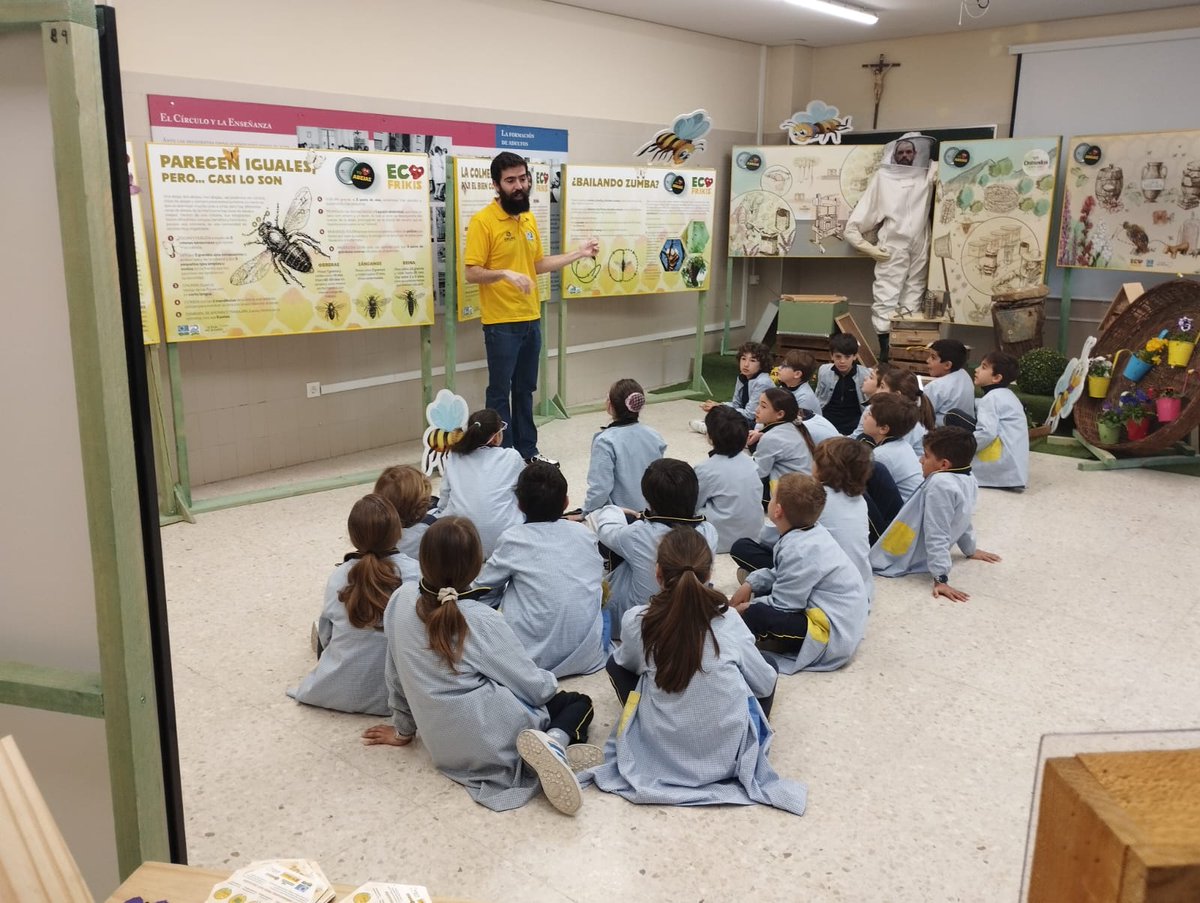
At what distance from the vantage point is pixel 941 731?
9.80 ft

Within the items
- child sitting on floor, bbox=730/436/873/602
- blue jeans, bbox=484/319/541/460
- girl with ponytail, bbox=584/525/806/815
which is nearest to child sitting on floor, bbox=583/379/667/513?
child sitting on floor, bbox=730/436/873/602

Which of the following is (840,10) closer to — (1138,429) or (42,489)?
(1138,429)

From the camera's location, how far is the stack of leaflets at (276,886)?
1.30 metres

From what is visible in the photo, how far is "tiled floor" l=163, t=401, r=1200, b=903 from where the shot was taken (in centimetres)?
234

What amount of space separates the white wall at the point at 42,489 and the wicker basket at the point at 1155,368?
18.6ft

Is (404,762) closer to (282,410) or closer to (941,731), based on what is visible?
(941,731)

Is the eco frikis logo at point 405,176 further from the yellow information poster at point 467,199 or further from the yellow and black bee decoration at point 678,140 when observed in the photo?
the yellow and black bee decoration at point 678,140

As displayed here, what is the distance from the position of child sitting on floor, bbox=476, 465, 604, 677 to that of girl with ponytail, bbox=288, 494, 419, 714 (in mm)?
326

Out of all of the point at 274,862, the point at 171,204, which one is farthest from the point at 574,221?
the point at 274,862

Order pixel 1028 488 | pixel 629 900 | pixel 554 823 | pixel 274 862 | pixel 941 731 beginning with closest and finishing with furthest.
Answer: pixel 274 862 → pixel 629 900 → pixel 554 823 → pixel 941 731 → pixel 1028 488

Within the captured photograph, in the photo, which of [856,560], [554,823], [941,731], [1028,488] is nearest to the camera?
[554,823]

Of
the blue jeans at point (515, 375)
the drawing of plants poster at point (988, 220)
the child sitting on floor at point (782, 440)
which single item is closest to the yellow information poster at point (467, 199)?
the blue jeans at point (515, 375)

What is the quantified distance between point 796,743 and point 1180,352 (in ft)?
13.6

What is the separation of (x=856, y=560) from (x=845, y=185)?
17.6 feet
